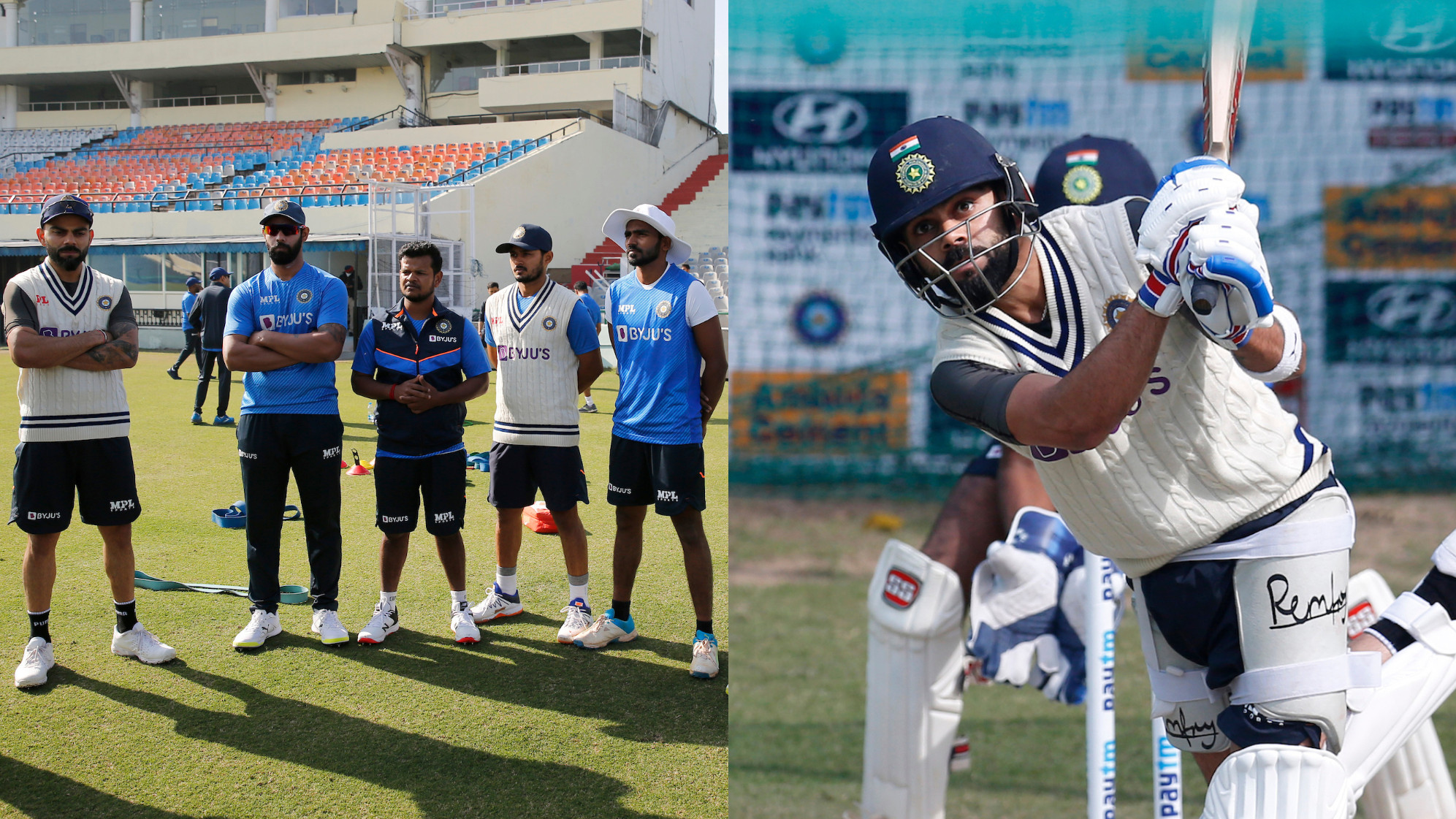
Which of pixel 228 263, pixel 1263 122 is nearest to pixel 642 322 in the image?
pixel 1263 122

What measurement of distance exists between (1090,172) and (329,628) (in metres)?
3.22

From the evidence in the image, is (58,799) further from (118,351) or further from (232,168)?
(232,168)

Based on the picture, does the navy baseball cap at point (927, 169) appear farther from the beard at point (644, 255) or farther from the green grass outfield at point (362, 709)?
the beard at point (644, 255)

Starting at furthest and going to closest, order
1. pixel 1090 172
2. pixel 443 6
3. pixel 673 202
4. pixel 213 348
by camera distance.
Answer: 1. pixel 443 6
2. pixel 673 202
3. pixel 213 348
4. pixel 1090 172

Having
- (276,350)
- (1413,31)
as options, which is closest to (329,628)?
(276,350)

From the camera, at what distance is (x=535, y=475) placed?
411cm

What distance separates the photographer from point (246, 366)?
3.65 meters

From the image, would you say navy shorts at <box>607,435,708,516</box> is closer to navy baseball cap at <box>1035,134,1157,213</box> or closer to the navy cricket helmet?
navy baseball cap at <box>1035,134,1157,213</box>

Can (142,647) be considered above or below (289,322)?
below

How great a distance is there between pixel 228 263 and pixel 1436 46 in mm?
21296

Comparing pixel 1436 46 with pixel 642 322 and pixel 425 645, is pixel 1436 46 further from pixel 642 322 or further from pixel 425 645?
pixel 425 645

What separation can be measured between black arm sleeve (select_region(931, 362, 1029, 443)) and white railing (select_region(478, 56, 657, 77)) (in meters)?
24.4

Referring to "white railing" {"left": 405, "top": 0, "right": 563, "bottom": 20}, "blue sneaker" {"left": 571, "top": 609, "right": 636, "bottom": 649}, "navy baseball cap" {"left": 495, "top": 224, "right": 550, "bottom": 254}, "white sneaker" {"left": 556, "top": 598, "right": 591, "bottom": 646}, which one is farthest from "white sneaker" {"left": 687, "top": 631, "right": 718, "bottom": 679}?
"white railing" {"left": 405, "top": 0, "right": 563, "bottom": 20}

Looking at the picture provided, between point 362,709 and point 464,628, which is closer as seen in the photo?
point 362,709
